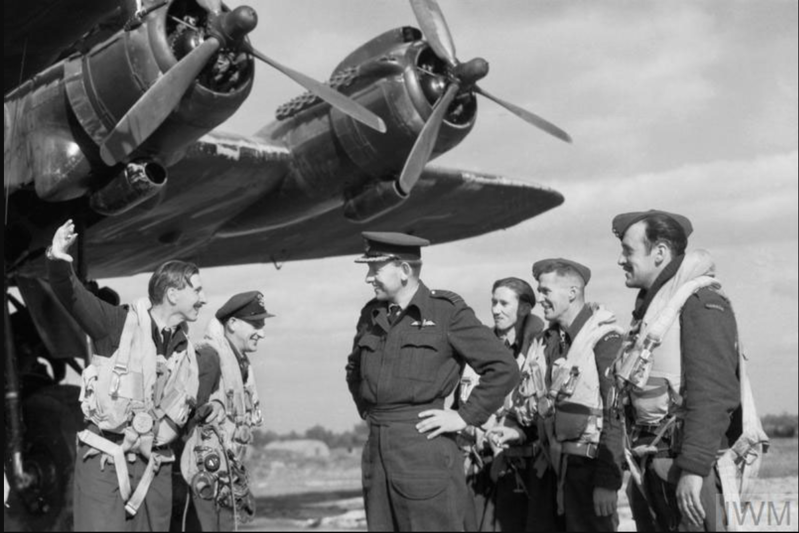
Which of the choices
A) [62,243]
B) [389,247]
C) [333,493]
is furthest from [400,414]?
[333,493]

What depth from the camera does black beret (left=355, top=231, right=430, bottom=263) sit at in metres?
5.00

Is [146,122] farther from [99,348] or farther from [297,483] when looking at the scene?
[297,483]

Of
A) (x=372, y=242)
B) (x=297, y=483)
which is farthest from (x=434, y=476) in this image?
(x=297, y=483)

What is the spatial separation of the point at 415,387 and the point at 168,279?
1.43m

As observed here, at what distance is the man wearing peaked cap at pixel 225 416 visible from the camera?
586 cm

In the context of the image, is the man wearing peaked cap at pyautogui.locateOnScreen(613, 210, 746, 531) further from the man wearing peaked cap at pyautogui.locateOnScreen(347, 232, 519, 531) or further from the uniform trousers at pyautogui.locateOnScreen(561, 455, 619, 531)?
the uniform trousers at pyautogui.locateOnScreen(561, 455, 619, 531)

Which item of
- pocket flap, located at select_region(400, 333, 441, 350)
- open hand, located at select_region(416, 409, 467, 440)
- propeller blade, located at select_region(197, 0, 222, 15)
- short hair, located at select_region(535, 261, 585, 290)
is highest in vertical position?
propeller blade, located at select_region(197, 0, 222, 15)

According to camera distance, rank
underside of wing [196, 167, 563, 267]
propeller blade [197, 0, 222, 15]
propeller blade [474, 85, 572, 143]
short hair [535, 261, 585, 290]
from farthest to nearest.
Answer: underside of wing [196, 167, 563, 267] → propeller blade [474, 85, 572, 143] → propeller blade [197, 0, 222, 15] → short hair [535, 261, 585, 290]

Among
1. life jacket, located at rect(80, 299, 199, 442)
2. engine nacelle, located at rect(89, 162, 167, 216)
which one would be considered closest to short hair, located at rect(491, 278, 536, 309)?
life jacket, located at rect(80, 299, 199, 442)

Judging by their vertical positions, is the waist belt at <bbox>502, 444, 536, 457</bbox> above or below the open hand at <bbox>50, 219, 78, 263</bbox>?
→ below

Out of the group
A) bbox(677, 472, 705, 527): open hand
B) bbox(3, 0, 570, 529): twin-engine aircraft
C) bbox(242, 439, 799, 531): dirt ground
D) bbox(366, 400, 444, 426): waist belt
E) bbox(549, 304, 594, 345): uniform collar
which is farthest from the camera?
bbox(242, 439, 799, 531): dirt ground

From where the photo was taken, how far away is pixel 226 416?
6.27 metres

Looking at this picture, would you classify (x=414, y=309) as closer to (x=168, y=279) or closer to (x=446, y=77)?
(x=168, y=279)

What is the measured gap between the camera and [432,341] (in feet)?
15.9
